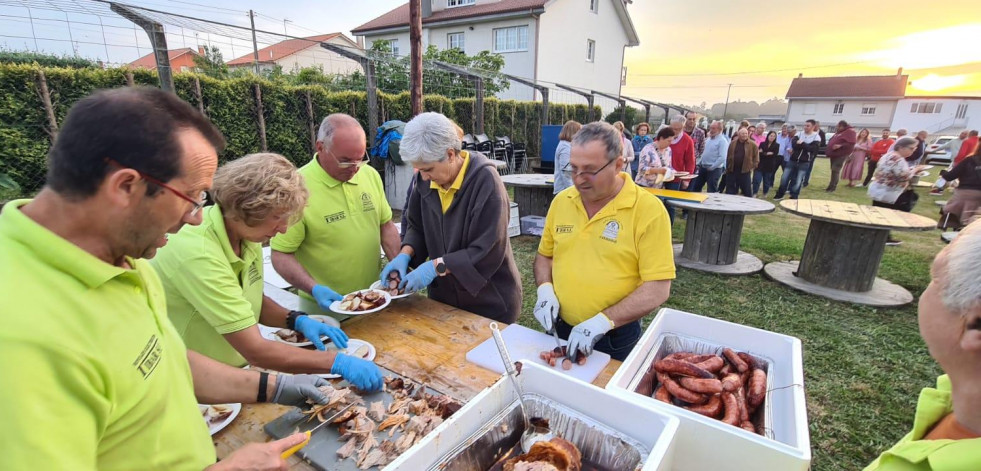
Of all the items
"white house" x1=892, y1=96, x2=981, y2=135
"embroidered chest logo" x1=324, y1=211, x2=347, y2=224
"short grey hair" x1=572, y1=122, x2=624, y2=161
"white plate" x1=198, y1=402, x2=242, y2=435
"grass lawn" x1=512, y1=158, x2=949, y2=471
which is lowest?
"grass lawn" x1=512, y1=158, x2=949, y2=471

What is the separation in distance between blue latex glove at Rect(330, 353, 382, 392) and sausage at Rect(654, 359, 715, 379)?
1.16 metres

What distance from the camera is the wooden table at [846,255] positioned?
5250 millimetres

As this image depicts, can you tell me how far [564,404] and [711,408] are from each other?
51 centimetres

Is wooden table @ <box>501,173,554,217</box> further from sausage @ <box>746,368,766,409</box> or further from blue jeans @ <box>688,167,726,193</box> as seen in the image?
sausage @ <box>746,368,766,409</box>

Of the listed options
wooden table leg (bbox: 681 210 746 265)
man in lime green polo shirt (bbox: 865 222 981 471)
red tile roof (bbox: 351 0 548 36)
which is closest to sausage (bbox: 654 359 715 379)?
man in lime green polo shirt (bbox: 865 222 981 471)

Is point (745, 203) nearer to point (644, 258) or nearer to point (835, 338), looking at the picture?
point (835, 338)

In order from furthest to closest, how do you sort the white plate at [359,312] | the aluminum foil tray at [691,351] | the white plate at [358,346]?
the white plate at [359,312] < the white plate at [358,346] < the aluminum foil tray at [691,351]

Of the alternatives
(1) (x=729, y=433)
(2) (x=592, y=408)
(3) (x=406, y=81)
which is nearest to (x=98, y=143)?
(2) (x=592, y=408)

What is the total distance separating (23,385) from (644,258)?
85.3 inches

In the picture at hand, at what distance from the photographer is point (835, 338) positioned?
4395 mm

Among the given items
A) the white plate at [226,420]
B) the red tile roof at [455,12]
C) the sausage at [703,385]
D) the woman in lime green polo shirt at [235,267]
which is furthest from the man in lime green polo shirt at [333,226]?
the red tile roof at [455,12]

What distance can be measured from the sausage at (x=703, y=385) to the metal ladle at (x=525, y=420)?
566 millimetres

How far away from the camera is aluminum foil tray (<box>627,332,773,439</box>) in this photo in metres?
1.46

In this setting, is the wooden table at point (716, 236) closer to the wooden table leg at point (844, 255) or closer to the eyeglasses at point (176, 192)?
the wooden table leg at point (844, 255)
